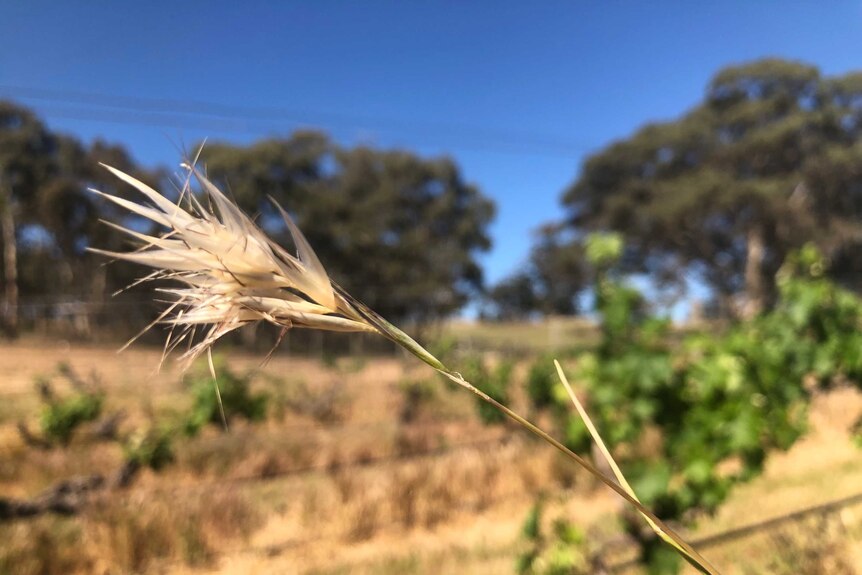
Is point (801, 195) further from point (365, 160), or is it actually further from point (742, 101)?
point (365, 160)

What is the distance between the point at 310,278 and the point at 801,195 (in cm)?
2813

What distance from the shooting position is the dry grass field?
144 inches

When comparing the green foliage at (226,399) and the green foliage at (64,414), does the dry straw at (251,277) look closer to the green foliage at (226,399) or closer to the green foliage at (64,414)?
the green foliage at (226,399)

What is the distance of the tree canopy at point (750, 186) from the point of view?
24.1m

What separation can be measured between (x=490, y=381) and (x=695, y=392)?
221 inches

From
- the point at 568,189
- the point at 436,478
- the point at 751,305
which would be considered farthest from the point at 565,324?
the point at 568,189

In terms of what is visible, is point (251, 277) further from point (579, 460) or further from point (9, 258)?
point (9, 258)

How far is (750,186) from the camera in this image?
2367 centimetres

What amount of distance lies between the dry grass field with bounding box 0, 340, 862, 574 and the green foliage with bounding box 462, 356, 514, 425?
0.27m

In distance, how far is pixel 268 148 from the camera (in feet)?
77.2

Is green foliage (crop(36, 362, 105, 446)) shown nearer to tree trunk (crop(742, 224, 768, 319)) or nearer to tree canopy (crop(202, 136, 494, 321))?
tree canopy (crop(202, 136, 494, 321))

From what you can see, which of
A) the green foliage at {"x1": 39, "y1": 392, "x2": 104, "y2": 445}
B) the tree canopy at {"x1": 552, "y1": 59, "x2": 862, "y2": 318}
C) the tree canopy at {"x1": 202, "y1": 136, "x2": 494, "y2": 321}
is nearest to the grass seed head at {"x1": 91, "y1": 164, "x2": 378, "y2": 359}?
the green foliage at {"x1": 39, "y1": 392, "x2": 104, "y2": 445}

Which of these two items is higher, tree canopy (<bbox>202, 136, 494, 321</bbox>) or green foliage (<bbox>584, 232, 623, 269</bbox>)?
tree canopy (<bbox>202, 136, 494, 321</bbox>)

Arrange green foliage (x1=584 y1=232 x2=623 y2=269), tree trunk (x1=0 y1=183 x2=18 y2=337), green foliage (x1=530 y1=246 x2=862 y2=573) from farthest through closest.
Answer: tree trunk (x1=0 y1=183 x2=18 y2=337) → green foliage (x1=584 y1=232 x2=623 y2=269) → green foliage (x1=530 y1=246 x2=862 y2=573)
